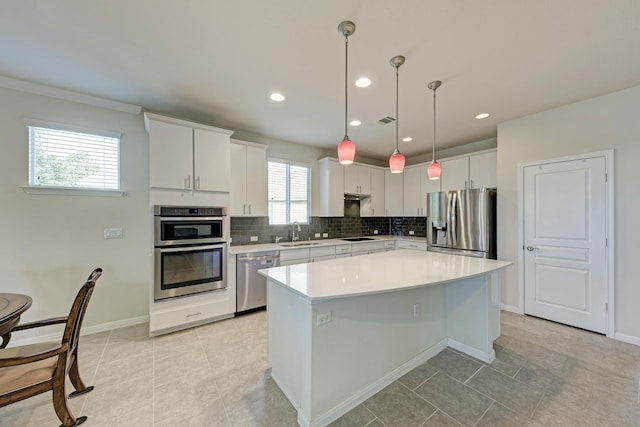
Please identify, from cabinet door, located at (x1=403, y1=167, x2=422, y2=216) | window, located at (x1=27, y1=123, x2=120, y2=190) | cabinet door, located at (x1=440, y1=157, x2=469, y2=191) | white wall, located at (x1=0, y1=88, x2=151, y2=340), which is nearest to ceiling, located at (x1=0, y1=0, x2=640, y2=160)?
white wall, located at (x1=0, y1=88, x2=151, y2=340)

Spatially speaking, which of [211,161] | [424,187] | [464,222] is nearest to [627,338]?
[464,222]

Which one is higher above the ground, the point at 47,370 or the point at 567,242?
the point at 567,242

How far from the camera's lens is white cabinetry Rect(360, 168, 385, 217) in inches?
202

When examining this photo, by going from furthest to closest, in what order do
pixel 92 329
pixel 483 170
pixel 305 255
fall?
pixel 483 170, pixel 305 255, pixel 92 329

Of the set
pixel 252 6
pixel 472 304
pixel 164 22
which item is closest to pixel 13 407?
pixel 164 22

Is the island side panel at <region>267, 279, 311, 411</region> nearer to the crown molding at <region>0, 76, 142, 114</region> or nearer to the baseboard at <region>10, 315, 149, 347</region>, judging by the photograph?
the baseboard at <region>10, 315, 149, 347</region>

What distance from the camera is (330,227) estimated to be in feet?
16.0

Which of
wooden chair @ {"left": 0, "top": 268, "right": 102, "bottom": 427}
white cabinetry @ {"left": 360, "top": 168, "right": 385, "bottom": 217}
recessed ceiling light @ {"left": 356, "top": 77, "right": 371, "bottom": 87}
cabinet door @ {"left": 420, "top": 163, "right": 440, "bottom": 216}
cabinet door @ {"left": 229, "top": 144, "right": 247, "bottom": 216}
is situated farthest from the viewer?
white cabinetry @ {"left": 360, "top": 168, "right": 385, "bottom": 217}

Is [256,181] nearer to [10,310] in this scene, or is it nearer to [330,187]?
[330,187]

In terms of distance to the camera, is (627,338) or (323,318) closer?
(323,318)

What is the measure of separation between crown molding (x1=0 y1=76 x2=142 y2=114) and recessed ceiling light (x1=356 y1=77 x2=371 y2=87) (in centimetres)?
266

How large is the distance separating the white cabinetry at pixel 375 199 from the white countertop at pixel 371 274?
101 inches

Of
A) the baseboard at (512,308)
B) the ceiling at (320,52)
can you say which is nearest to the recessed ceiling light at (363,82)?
the ceiling at (320,52)

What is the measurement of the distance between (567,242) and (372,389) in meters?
3.07
